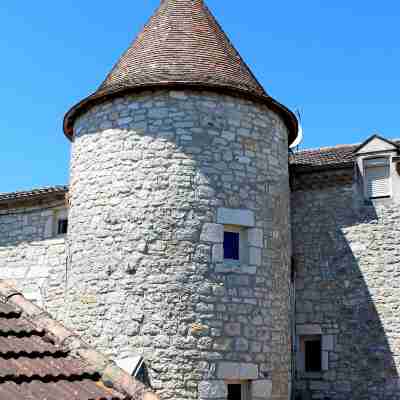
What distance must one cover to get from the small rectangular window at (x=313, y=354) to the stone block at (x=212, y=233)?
3.28 m

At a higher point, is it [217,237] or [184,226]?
[184,226]

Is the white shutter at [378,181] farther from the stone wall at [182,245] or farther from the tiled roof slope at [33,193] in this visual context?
the tiled roof slope at [33,193]

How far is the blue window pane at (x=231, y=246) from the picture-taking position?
9.45 meters

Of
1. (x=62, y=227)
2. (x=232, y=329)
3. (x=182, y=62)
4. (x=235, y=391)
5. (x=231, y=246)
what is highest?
(x=182, y=62)

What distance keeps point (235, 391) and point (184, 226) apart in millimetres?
2530

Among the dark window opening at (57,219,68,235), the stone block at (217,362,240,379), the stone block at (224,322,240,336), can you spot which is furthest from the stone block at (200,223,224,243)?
the dark window opening at (57,219,68,235)

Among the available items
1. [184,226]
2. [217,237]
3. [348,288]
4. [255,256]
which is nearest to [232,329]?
[255,256]

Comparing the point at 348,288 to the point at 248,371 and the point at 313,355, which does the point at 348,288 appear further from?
the point at 248,371

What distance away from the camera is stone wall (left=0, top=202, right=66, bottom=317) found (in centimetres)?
1198

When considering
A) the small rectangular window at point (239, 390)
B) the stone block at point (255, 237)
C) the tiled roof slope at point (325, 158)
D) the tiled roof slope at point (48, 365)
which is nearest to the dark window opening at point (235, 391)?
the small rectangular window at point (239, 390)

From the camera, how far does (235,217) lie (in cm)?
943

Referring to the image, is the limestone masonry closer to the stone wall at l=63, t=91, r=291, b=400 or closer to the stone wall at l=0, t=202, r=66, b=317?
the stone wall at l=63, t=91, r=291, b=400

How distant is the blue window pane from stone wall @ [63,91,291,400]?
0.22m

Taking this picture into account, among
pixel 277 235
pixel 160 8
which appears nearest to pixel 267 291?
pixel 277 235
